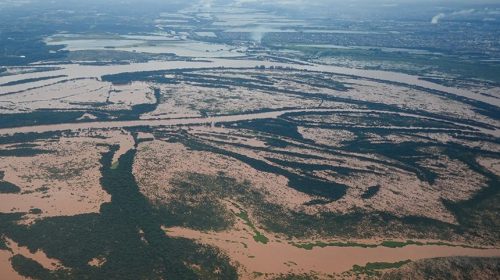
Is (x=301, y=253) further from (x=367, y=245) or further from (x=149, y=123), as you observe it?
(x=149, y=123)

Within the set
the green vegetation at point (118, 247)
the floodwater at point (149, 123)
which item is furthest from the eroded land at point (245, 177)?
the floodwater at point (149, 123)

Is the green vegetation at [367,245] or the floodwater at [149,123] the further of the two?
the floodwater at [149,123]

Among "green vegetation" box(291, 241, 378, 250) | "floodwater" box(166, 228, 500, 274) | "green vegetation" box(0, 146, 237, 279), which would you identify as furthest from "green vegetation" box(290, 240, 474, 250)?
"green vegetation" box(0, 146, 237, 279)

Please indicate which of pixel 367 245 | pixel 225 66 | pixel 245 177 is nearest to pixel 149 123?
pixel 245 177

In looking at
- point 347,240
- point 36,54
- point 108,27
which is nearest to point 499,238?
point 347,240

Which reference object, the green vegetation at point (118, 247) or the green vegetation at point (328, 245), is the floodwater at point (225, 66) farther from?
the green vegetation at point (328, 245)

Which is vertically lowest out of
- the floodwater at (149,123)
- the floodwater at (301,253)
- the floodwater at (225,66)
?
the floodwater at (301,253)

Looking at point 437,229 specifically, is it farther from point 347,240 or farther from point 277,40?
point 277,40

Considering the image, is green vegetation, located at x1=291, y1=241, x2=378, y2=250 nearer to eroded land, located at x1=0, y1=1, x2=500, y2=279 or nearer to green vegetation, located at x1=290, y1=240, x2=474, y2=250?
green vegetation, located at x1=290, y1=240, x2=474, y2=250
